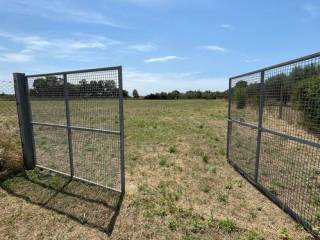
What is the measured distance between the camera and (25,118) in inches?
211

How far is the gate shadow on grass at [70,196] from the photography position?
3576 millimetres

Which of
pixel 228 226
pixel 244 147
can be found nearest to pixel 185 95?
pixel 244 147

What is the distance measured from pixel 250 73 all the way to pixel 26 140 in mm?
4652

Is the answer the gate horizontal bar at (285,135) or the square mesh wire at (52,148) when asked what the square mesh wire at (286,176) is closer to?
the gate horizontal bar at (285,135)

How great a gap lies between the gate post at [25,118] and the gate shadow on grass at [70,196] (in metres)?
→ 0.41

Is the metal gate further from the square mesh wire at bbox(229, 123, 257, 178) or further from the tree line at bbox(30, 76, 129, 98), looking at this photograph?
the square mesh wire at bbox(229, 123, 257, 178)

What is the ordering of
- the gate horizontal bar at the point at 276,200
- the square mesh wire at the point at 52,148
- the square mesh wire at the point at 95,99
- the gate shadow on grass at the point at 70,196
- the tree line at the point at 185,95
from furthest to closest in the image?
the tree line at the point at 185,95
the square mesh wire at the point at 52,148
the square mesh wire at the point at 95,99
the gate shadow on grass at the point at 70,196
the gate horizontal bar at the point at 276,200

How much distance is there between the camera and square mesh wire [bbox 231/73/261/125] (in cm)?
479

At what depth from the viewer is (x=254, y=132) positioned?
498 centimetres

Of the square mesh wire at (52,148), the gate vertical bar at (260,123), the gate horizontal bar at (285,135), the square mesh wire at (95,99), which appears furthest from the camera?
the square mesh wire at (52,148)

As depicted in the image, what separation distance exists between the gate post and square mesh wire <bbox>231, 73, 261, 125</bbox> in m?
4.38

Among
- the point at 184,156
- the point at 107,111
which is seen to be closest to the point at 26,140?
the point at 107,111

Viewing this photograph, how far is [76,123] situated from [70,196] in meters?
1.23

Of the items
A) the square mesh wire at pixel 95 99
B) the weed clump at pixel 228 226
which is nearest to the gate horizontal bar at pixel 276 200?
the weed clump at pixel 228 226
